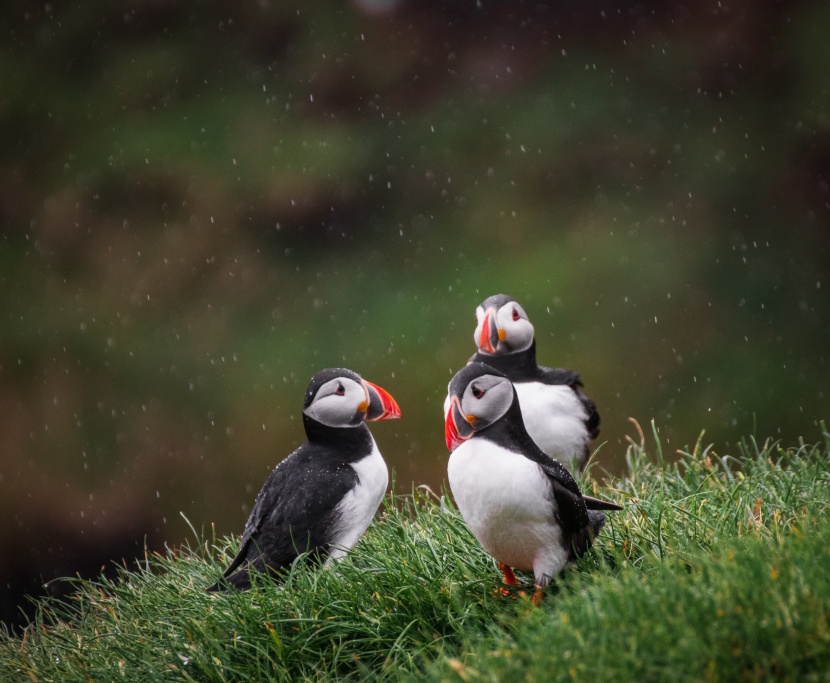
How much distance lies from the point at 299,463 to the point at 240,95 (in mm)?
6003

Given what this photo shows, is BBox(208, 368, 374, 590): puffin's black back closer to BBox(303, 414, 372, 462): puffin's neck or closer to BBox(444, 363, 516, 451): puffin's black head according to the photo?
BBox(303, 414, 372, 462): puffin's neck

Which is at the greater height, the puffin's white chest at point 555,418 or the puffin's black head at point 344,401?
the puffin's black head at point 344,401

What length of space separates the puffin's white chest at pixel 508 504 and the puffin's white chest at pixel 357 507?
49 cm

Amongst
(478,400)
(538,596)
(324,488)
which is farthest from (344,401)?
(538,596)

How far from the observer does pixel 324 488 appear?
120 inches

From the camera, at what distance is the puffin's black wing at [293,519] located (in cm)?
303

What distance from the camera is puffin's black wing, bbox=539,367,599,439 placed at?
395 cm

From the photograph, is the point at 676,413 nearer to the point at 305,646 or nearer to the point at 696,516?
the point at 696,516

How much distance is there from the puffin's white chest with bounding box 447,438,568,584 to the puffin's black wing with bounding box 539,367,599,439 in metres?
1.32

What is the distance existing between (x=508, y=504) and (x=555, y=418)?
1292 millimetres

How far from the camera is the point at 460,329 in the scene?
7.29 meters

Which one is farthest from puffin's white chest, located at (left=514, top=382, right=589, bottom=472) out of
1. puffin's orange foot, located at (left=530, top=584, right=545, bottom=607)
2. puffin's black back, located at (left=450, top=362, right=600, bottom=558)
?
puffin's orange foot, located at (left=530, top=584, right=545, bottom=607)

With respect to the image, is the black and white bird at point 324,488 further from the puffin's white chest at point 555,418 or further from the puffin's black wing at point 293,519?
the puffin's white chest at point 555,418

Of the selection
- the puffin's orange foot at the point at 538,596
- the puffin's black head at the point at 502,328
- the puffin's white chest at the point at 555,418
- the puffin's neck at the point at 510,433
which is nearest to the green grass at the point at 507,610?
the puffin's orange foot at the point at 538,596
